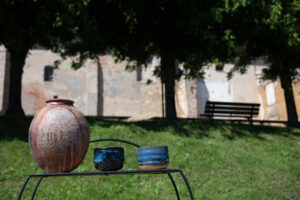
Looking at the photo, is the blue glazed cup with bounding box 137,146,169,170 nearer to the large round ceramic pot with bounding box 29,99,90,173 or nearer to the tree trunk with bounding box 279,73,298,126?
the large round ceramic pot with bounding box 29,99,90,173

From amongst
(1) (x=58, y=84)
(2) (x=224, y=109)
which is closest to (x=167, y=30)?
(2) (x=224, y=109)

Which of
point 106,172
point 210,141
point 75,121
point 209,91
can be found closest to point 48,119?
point 75,121

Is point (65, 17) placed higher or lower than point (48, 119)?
higher

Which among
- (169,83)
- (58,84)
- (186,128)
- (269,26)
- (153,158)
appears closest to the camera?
(153,158)

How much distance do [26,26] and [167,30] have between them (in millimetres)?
4324

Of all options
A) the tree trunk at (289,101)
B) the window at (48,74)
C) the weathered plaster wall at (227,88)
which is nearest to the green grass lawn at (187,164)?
the tree trunk at (289,101)

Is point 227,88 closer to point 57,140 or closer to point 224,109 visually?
point 224,109

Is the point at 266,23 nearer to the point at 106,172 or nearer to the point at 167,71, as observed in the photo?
the point at 167,71

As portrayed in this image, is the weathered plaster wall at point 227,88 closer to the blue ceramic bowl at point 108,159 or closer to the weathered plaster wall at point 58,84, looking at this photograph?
the weathered plaster wall at point 58,84

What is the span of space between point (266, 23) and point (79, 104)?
44.9 feet

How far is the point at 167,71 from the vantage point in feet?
34.2

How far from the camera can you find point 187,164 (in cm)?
602

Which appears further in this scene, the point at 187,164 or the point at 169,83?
the point at 169,83

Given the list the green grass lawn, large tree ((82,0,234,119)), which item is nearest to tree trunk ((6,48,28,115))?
the green grass lawn
